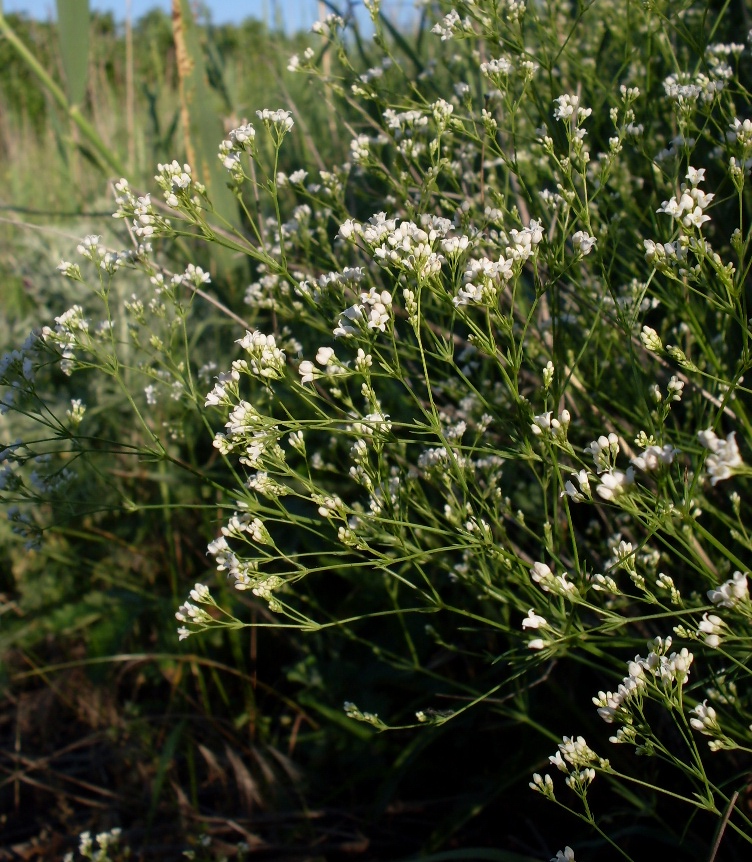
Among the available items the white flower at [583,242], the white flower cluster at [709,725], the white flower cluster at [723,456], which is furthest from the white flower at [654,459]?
the white flower at [583,242]

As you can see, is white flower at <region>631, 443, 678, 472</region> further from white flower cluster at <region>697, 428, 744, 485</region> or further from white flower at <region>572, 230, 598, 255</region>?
white flower at <region>572, 230, 598, 255</region>

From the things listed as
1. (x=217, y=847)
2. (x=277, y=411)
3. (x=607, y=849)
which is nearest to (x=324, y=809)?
(x=217, y=847)

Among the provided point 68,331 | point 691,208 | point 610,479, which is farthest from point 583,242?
point 68,331

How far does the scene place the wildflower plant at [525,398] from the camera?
1296mm

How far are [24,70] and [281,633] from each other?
582 inches

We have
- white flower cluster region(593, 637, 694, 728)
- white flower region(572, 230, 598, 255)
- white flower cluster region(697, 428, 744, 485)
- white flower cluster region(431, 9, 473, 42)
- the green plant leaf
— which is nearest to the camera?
white flower cluster region(697, 428, 744, 485)

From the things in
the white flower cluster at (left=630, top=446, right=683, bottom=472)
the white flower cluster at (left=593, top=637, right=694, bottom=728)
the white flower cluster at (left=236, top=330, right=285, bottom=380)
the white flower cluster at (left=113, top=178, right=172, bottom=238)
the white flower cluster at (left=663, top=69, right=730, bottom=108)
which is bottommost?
the white flower cluster at (left=593, top=637, right=694, bottom=728)

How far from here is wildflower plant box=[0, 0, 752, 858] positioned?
51.0 inches

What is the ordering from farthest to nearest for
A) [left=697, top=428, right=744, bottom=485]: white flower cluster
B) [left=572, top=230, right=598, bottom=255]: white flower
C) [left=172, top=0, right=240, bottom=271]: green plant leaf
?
[left=172, top=0, right=240, bottom=271]: green plant leaf < [left=572, top=230, right=598, bottom=255]: white flower < [left=697, top=428, right=744, bottom=485]: white flower cluster

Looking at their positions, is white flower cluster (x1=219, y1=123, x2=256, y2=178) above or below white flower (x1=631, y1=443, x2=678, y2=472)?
above

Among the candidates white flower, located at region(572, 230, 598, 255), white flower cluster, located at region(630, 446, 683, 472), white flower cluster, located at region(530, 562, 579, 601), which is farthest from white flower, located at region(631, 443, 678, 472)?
white flower, located at region(572, 230, 598, 255)

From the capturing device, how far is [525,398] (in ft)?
5.19

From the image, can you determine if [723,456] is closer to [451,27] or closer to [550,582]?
[550,582]

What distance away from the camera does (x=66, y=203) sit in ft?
17.4
